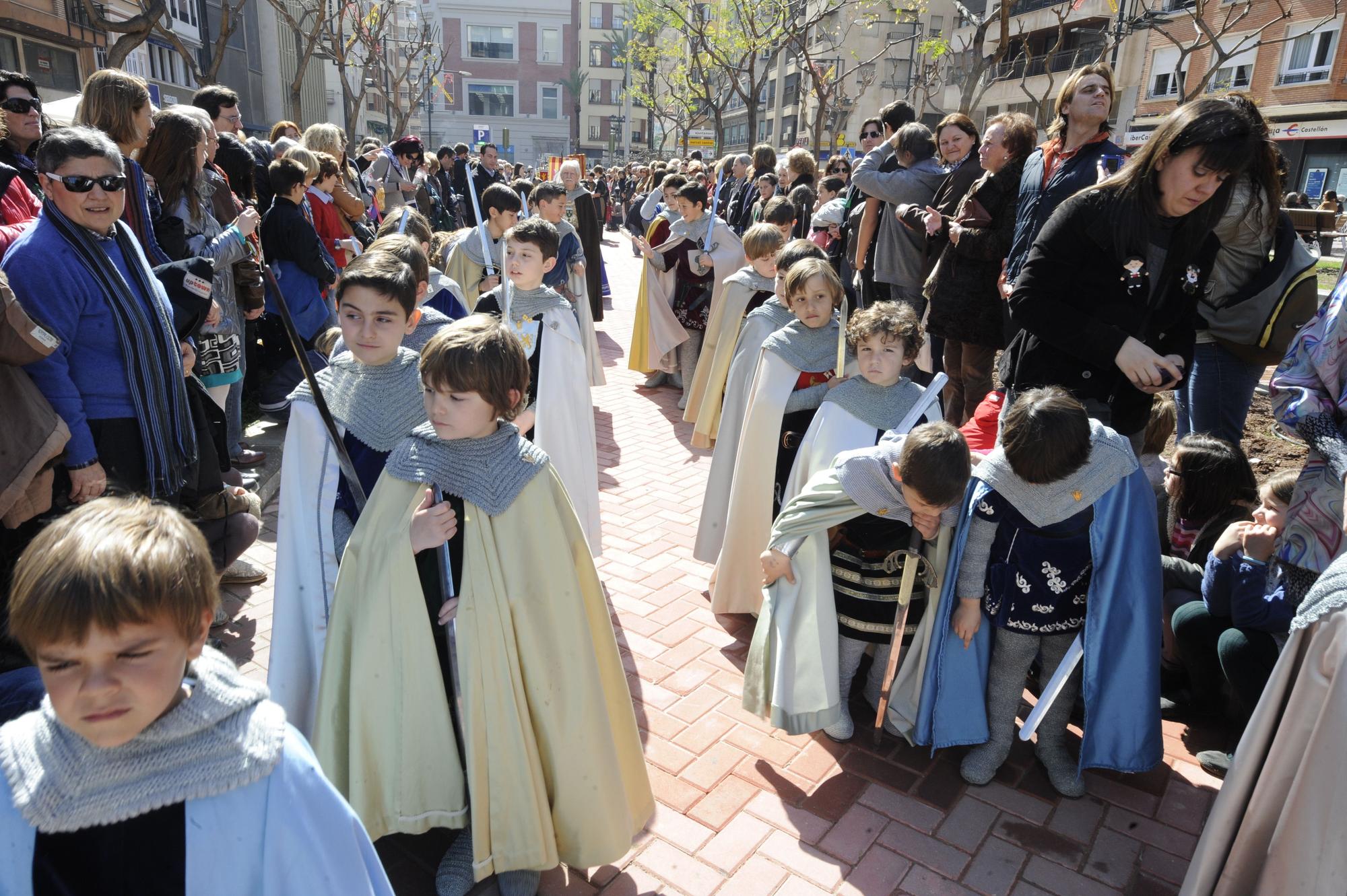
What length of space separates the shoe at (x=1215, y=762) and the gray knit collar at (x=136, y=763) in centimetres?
322

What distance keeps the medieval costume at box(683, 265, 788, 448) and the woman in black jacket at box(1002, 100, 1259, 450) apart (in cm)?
134

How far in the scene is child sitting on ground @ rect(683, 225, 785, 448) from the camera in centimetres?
498

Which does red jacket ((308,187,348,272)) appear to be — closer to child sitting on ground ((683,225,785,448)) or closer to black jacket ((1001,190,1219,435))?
child sitting on ground ((683,225,785,448))

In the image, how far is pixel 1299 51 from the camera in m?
26.8

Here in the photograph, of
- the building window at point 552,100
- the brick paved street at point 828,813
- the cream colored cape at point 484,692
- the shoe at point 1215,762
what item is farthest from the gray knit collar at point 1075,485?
the building window at point 552,100

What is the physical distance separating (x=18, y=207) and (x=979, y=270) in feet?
15.4

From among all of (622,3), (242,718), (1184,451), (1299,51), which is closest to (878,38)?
(1299,51)

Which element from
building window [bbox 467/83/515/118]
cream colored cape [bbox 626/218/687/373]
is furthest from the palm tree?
cream colored cape [bbox 626/218/687/373]

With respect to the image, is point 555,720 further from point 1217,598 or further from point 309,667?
point 1217,598

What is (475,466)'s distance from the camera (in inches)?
89.4

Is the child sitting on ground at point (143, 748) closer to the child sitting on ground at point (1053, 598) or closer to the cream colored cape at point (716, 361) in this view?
the child sitting on ground at point (1053, 598)

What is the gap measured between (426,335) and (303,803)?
2258 mm

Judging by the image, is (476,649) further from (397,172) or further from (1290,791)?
(397,172)

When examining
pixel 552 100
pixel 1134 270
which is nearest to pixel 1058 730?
pixel 1134 270
